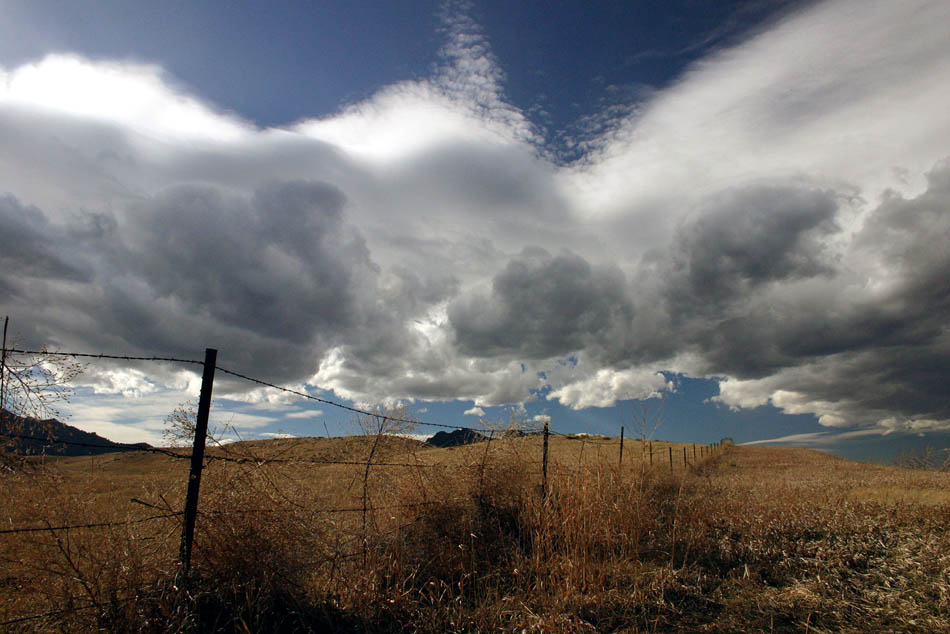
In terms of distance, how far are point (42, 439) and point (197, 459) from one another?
1121 millimetres

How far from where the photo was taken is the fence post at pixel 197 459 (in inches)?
174

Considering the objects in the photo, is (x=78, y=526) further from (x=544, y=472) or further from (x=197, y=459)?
(x=544, y=472)

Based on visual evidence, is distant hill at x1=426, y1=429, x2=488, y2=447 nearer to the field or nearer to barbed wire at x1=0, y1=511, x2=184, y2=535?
the field

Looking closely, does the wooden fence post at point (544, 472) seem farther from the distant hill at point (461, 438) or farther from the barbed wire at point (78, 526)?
the barbed wire at point (78, 526)

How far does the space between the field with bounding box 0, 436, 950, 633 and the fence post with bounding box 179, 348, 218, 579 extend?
125 mm

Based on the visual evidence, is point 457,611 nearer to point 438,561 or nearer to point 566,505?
point 438,561

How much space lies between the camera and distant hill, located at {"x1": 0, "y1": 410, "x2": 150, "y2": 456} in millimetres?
4113

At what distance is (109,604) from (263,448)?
78.8 inches

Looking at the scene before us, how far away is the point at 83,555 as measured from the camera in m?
4.09

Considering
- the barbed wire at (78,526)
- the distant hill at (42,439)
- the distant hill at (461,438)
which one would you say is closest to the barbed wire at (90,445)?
the distant hill at (42,439)

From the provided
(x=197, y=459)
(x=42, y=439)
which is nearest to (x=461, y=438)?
(x=197, y=459)

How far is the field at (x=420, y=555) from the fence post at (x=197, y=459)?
125 millimetres

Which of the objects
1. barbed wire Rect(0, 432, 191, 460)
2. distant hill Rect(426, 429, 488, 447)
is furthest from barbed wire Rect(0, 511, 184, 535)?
distant hill Rect(426, 429, 488, 447)

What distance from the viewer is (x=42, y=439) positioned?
4.21m
